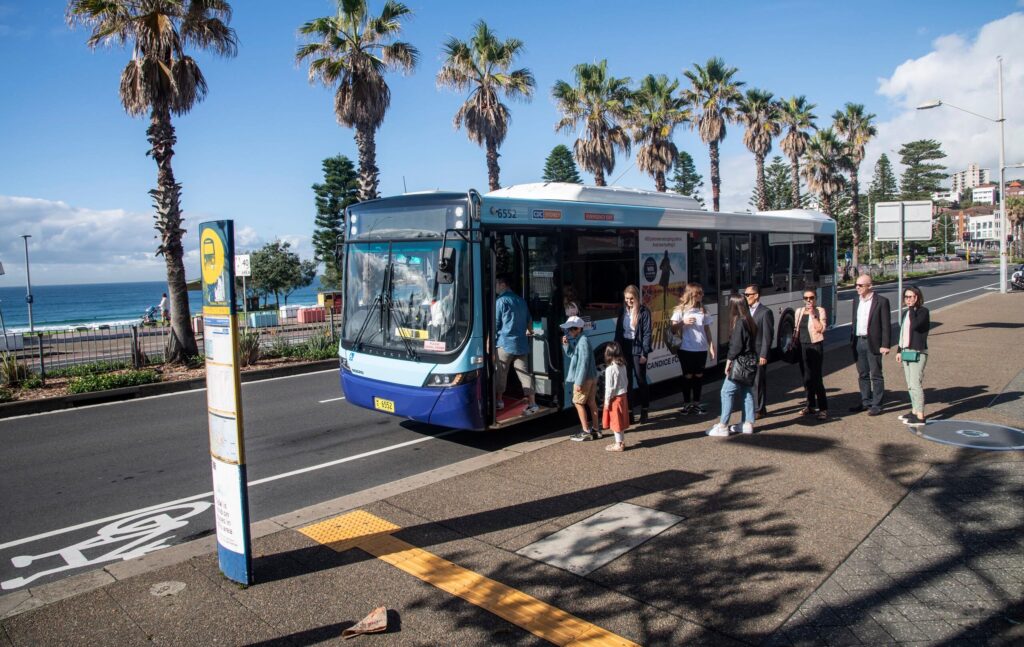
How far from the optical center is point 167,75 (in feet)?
50.5

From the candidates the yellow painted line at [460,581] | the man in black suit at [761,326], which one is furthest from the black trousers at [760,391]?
the yellow painted line at [460,581]

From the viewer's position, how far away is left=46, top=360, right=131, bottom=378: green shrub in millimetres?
14289

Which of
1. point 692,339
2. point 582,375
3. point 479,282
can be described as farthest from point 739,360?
point 479,282

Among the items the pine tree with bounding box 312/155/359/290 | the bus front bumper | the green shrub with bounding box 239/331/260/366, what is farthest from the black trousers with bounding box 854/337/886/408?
the pine tree with bounding box 312/155/359/290

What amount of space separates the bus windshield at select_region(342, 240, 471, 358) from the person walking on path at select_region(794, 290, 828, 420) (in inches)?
174

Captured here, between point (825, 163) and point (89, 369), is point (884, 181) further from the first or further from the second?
point (89, 369)

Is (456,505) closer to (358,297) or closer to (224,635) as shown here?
(224,635)

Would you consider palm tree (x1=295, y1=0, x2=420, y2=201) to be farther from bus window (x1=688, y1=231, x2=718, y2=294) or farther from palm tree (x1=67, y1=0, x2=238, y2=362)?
bus window (x1=688, y1=231, x2=718, y2=294)

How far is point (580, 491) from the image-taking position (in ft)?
21.0

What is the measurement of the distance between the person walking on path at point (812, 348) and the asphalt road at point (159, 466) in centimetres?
320

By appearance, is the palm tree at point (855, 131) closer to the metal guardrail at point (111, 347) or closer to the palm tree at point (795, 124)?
the palm tree at point (795, 124)

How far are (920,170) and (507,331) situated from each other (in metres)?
131

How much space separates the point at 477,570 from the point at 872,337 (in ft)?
20.4

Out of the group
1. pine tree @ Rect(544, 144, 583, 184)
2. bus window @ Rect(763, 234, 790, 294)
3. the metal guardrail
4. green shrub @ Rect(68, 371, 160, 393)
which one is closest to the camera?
green shrub @ Rect(68, 371, 160, 393)
